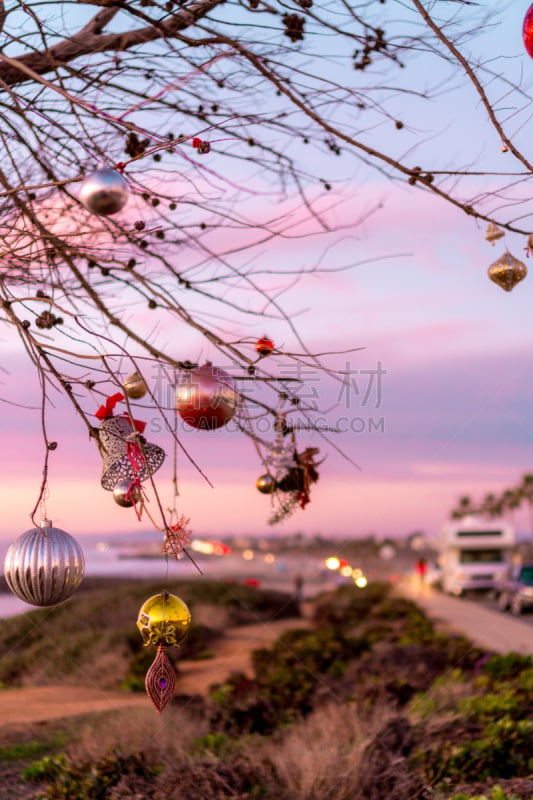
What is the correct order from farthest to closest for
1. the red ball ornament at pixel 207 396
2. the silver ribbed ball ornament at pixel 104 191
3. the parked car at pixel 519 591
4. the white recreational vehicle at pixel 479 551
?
1. the white recreational vehicle at pixel 479 551
2. the parked car at pixel 519 591
3. the red ball ornament at pixel 207 396
4. the silver ribbed ball ornament at pixel 104 191

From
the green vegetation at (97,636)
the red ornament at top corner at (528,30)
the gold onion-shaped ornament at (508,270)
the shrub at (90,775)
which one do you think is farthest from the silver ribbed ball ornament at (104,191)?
the green vegetation at (97,636)

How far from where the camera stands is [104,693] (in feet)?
37.4

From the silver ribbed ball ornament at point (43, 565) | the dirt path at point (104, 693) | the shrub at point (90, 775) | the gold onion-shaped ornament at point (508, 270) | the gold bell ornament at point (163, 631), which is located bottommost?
the dirt path at point (104, 693)

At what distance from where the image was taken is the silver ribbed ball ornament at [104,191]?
2727 mm

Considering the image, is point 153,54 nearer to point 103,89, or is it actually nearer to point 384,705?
point 103,89

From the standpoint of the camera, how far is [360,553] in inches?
3177

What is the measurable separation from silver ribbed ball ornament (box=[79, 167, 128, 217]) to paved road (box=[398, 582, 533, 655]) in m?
10.2

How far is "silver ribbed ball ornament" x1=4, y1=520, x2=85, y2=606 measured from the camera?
136 inches

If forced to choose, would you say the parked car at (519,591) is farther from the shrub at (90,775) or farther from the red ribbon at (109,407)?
the red ribbon at (109,407)

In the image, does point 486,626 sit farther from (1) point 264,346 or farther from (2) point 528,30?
(1) point 264,346

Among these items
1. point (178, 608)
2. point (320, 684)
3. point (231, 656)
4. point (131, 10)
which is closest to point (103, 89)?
point (131, 10)

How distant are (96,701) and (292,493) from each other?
7540 mm

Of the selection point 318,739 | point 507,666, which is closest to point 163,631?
point 318,739

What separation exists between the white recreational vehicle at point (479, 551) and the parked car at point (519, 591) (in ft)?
14.8
